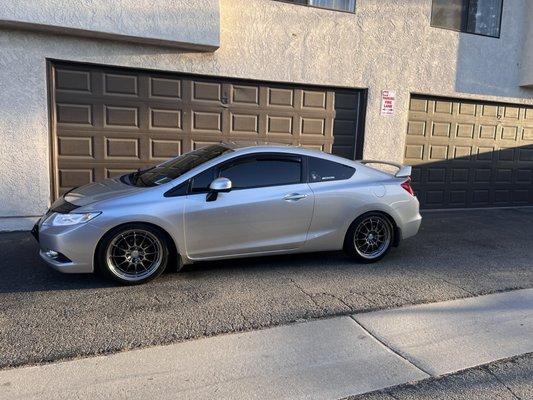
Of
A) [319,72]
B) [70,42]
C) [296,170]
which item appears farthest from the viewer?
[319,72]

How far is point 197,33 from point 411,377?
5929 mm

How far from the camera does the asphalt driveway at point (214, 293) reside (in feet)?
12.3

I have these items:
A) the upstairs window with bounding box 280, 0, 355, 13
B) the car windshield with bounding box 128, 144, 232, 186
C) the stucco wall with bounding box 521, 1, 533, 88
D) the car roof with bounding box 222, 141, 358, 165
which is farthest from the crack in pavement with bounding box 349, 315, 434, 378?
the stucco wall with bounding box 521, 1, 533, 88

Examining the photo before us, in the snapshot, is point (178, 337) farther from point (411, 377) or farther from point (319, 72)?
point (319, 72)

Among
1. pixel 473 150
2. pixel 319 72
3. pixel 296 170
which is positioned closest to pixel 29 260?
pixel 296 170

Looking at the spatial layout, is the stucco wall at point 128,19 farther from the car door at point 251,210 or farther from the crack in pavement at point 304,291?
the crack in pavement at point 304,291

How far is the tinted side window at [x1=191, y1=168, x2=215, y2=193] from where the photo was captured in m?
4.95

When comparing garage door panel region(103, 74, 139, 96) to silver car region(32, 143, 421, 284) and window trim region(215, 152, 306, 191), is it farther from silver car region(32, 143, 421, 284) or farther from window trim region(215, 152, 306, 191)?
window trim region(215, 152, 306, 191)

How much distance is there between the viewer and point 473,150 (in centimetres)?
1051

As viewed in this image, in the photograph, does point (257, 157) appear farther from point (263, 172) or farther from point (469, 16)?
point (469, 16)

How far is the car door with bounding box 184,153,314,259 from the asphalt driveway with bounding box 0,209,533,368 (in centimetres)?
37

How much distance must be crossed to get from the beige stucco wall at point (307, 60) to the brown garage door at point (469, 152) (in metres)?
0.33

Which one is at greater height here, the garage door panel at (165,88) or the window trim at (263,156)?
the garage door panel at (165,88)

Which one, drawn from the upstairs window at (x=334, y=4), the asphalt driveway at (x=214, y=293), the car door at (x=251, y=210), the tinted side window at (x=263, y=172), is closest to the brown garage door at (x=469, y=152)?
the upstairs window at (x=334, y=4)
